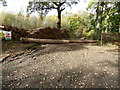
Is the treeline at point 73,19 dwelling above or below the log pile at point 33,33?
above

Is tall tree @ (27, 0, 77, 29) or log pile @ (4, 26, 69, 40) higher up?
tall tree @ (27, 0, 77, 29)

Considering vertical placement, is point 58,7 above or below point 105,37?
above

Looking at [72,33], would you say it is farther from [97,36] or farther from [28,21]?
[28,21]

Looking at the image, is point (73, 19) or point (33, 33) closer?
point (33, 33)

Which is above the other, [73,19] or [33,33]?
[73,19]

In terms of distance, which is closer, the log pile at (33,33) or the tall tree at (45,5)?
the log pile at (33,33)

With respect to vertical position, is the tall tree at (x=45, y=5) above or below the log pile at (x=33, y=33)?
above

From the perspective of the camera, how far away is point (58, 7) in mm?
8406

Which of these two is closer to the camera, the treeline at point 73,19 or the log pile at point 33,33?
the log pile at point 33,33

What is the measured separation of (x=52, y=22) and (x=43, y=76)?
7.81 meters

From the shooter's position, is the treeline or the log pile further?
the treeline

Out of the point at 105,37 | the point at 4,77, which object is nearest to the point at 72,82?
the point at 4,77

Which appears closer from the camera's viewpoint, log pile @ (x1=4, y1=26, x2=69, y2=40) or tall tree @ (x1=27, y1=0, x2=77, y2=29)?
log pile @ (x1=4, y1=26, x2=69, y2=40)

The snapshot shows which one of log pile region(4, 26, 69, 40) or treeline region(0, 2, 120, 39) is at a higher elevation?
treeline region(0, 2, 120, 39)
